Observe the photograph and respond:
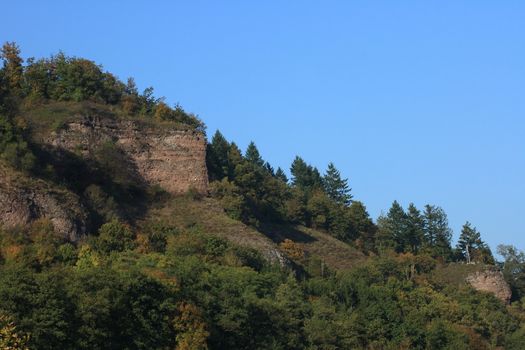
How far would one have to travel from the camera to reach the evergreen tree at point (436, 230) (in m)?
106

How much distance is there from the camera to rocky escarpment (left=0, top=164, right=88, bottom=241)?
65375 millimetres

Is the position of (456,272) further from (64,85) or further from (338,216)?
(64,85)

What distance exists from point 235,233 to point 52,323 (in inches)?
1128

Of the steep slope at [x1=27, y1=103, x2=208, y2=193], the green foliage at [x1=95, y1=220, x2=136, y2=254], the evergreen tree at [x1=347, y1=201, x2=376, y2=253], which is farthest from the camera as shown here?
the evergreen tree at [x1=347, y1=201, x2=376, y2=253]

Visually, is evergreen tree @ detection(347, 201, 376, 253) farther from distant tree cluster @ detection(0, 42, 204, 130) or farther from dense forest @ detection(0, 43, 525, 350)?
distant tree cluster @ detection(0, 42, 204, 130)

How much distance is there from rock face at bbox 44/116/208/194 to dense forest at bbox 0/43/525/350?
1.14 m

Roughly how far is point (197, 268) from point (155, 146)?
1961cm

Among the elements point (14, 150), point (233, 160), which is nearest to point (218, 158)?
point (233, 160)

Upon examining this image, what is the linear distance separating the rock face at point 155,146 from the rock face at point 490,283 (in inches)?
972

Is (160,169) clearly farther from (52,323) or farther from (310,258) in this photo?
(52,323)

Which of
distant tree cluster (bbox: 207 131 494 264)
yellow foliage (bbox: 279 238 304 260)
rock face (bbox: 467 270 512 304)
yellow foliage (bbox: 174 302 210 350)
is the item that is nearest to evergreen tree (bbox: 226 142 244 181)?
distant tree cluster (bbox: 207 131 494 264)

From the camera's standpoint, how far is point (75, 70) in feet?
278

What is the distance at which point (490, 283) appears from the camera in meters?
91.4

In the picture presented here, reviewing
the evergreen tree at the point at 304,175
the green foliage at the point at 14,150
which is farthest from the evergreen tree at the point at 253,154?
the green foliage at the point at 14,150
